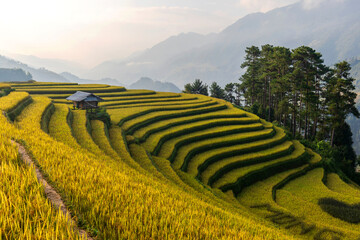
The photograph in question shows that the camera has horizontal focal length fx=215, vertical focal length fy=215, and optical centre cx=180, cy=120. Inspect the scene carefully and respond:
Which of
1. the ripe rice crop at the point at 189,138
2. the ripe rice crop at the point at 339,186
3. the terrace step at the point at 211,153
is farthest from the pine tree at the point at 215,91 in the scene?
the ripe rice crop at the point at 339,186

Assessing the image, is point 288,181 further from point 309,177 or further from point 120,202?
point 120,202

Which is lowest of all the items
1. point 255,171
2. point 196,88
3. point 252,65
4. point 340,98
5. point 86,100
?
point 255,171

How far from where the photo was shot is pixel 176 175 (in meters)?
12.9

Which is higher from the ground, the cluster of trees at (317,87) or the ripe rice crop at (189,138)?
the cluster of trees at (317,87)

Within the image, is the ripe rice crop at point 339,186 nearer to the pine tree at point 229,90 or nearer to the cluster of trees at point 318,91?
the cluster of trees at point 318,91

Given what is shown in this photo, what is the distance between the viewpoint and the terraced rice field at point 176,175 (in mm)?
3502

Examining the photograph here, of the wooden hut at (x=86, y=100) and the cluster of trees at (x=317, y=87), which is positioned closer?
the wooden hut at (x=86, y=100)

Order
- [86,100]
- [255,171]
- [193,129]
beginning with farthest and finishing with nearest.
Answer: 1. [193,129]
2. [86,100]
3. [255,171]

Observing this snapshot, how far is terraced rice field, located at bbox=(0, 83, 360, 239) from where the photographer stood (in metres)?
3.50

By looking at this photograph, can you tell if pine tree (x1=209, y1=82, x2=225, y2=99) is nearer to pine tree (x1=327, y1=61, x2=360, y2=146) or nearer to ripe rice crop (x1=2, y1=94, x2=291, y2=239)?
pine tree (x1=327, y1=61, x2=360, y2=146)

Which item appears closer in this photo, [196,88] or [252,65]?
[252,65]

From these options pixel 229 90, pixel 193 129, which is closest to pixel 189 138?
pixel 193 129

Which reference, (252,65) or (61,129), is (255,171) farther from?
(252,65)

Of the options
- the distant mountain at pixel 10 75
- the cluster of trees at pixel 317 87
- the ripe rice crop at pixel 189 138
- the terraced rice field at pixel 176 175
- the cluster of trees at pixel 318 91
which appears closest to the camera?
the terraced rice field at pixel 176 175
